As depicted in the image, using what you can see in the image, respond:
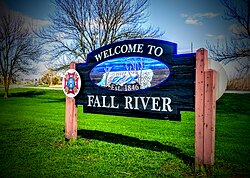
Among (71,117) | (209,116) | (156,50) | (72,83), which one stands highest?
(156,50)

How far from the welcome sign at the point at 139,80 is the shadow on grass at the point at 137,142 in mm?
924

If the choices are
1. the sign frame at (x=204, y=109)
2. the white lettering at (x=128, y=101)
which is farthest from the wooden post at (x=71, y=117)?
the sign frame at (x=204, y=109)

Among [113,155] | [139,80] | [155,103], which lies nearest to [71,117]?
[113,155]

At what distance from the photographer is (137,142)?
18.6 ft

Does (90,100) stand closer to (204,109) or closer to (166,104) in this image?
(166,104)

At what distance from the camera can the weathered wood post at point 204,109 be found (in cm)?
362

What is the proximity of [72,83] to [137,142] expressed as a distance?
2150mm

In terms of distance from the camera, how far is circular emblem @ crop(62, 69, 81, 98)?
5.46 m

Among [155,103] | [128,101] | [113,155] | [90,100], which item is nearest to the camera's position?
[155,103]

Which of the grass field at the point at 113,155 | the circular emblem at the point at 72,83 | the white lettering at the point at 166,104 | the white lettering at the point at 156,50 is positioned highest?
the white lettering at the point at 156,50

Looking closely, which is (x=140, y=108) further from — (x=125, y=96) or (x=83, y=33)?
(x=83, y=33)

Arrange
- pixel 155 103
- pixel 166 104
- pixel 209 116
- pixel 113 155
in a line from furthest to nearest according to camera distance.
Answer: pixel 113 155
pixel 155 103
pixel 166 104
pixel 209 116

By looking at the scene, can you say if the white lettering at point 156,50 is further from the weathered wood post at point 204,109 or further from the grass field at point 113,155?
the grass field at point 113,155

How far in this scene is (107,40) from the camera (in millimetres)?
19938
